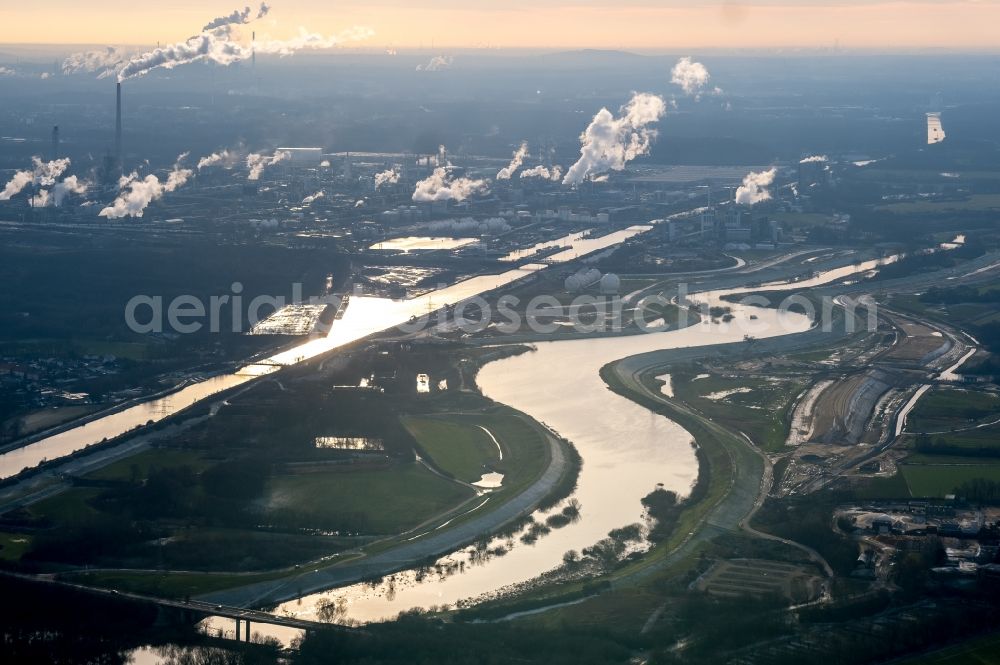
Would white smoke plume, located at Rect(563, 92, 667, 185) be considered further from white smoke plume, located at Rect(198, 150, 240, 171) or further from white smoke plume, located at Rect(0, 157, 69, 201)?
white smoke plume, located at Rect(0, 157, 69, 201)

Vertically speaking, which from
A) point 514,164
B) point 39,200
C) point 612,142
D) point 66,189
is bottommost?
point 39,200

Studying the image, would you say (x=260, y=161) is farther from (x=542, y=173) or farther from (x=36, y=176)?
(x=542, y=173)

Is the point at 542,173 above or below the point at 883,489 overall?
above

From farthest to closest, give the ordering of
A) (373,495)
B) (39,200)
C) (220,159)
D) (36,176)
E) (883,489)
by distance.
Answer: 1. (220,159)
2. (36,176)
3. (39,200)
4. (883,489)
5. (373,495)

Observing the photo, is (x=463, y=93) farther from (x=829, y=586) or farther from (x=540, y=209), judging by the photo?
(x=829, y=586)

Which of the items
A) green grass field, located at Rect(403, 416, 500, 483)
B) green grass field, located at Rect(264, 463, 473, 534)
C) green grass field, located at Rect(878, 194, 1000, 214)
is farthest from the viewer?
green grass field, located at Rect(878, 194, 1000, 214)

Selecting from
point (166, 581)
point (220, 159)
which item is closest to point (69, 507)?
point (166, 581)

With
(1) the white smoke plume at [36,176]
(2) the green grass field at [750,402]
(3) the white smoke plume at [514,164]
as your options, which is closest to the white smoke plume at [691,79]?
(3) the white smoke plume at [514,164]

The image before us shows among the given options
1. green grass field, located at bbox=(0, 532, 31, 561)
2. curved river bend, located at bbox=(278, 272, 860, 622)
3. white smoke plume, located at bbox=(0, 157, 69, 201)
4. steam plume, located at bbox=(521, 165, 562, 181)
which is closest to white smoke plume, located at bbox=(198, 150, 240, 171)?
white smoke plume, located at bbox=(0, 157, 69, 201)
